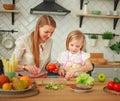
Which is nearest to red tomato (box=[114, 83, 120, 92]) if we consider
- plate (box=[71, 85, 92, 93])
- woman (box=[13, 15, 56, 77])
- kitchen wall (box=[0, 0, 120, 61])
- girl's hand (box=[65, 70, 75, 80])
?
plate (box=[71, 85, 92, 93])

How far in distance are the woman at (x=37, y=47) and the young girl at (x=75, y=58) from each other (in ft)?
0.69

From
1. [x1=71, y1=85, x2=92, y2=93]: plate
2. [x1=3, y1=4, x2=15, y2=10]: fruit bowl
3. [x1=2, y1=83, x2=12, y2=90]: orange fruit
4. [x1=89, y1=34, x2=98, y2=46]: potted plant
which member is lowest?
[x1=71, y1=85, x2=92, y2=93]: plate

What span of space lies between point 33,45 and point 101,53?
2169 millimetres

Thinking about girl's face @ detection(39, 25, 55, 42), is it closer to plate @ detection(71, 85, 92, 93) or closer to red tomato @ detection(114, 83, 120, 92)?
plate @ detection(71, 85, 92, 93)

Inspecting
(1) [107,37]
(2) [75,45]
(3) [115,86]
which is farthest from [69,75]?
(1) [107,37]

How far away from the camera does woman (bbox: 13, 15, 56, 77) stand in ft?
8.54

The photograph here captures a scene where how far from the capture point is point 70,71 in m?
2.61

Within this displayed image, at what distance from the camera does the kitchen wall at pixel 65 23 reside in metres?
4.36

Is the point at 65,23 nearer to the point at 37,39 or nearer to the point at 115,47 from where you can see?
the point at 115,47

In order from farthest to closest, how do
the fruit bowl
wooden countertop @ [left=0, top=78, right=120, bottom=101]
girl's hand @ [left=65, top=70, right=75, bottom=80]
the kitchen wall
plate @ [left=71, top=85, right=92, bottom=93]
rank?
the kitchen wall → the fruit bowl → girl's hand @ [left=65, top=70, right=75, bottom=80] → plate @ [left=71, top=85, right=92, bottom=93] → wooden countertop @ [left=0, top=78, right=120, bottom=101]

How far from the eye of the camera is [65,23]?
4527 millimetres

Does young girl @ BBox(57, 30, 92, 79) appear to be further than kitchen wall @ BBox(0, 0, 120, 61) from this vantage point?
No

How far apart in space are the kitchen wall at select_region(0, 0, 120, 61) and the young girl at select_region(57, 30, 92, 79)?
1.52 m

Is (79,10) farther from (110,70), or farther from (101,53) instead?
(110,70)
